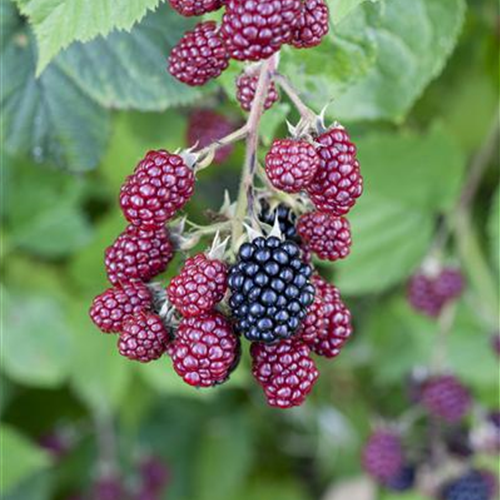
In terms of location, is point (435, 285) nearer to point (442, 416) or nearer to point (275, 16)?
point (442, 416)

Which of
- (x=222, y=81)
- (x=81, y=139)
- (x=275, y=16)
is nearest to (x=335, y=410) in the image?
(x=81, y=139)

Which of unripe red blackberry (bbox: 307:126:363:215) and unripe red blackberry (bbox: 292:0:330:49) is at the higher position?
unripe red blackberry (bbox: 292:0:330:49)

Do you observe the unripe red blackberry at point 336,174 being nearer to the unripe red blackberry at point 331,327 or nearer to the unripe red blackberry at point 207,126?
the unripe red blackberry at point 331,327

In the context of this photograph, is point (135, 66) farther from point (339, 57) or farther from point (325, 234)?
point (325, 234)

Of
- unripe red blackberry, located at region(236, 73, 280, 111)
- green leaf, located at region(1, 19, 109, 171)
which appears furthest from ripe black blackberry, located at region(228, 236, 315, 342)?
green leaf, located at region(1, 19, 109, 171)

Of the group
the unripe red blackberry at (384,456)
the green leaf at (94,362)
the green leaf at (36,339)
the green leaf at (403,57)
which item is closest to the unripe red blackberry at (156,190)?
the green leaf at (403,57)

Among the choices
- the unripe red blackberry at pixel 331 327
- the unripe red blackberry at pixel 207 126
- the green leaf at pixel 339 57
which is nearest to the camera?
the unripe red blackberry at pixel 331 327

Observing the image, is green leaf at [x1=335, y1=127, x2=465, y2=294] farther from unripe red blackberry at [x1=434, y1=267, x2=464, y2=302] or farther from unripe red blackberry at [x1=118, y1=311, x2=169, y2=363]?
unripe red blackberry at [x1=118, y1=311, x2=169, y2=363]
